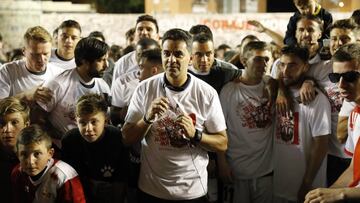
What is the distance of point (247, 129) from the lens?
439cm

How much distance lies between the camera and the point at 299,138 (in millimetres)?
4324

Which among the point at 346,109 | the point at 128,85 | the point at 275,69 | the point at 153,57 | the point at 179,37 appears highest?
the point at 179,37

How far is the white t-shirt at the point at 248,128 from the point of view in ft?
14.4

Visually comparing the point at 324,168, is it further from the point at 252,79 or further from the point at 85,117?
the point at 85,117

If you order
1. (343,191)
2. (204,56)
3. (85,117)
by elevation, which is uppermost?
(204,56)

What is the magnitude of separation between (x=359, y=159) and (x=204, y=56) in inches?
72.0

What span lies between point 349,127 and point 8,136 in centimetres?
260

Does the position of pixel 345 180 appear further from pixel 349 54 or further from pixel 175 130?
pixel 175 130

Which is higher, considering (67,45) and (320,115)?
(67,45)

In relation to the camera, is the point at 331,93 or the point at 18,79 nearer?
the point at 331,93

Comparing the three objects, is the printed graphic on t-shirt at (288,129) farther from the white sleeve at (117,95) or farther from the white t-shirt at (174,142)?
the white sleeve at (117,95)

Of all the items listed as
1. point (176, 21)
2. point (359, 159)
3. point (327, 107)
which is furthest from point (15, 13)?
point (359, 159)

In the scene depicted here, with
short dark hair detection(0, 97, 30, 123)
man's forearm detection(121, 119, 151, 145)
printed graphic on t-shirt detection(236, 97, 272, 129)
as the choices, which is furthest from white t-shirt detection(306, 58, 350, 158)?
short dark hair detection(0, 97, 30, 123)

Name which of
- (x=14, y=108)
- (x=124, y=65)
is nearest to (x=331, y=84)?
(x=124, y=65)
